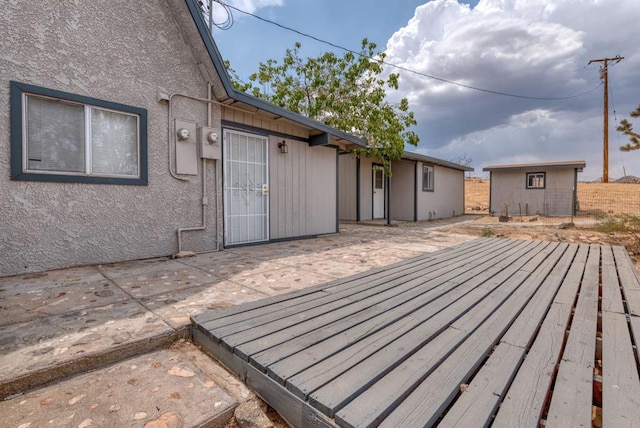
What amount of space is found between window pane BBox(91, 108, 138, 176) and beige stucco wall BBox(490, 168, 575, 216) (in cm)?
1451

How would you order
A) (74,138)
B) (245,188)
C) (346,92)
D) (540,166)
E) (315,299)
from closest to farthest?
(315,299)
(74,138)
(245,188)
(346,92)
(540,166)

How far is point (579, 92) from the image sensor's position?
19.5 meters

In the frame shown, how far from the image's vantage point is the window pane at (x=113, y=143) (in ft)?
12.0

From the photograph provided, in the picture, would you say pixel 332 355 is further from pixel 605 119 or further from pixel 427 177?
pixel 605 119

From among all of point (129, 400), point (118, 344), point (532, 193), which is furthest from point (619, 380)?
point (532, 193)

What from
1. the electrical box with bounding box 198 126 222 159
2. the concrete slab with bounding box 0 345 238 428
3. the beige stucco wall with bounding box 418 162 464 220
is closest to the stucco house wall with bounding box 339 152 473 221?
the beige stucco wall with bounding box 418 162 464 220

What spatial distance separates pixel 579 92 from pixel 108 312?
26971mm

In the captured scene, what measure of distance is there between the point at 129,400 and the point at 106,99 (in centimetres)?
376

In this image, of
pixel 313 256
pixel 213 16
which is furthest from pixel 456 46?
pixel 313 256

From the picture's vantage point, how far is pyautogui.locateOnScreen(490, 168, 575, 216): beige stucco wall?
13.0 meters

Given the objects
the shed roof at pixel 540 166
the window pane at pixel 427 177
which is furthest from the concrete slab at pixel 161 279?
the shed roof at pixel 540 166

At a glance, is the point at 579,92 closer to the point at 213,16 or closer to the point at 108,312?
the point at 213,16

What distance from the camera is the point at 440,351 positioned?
1.44m

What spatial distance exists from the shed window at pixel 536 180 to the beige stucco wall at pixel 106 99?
14.7 meters
